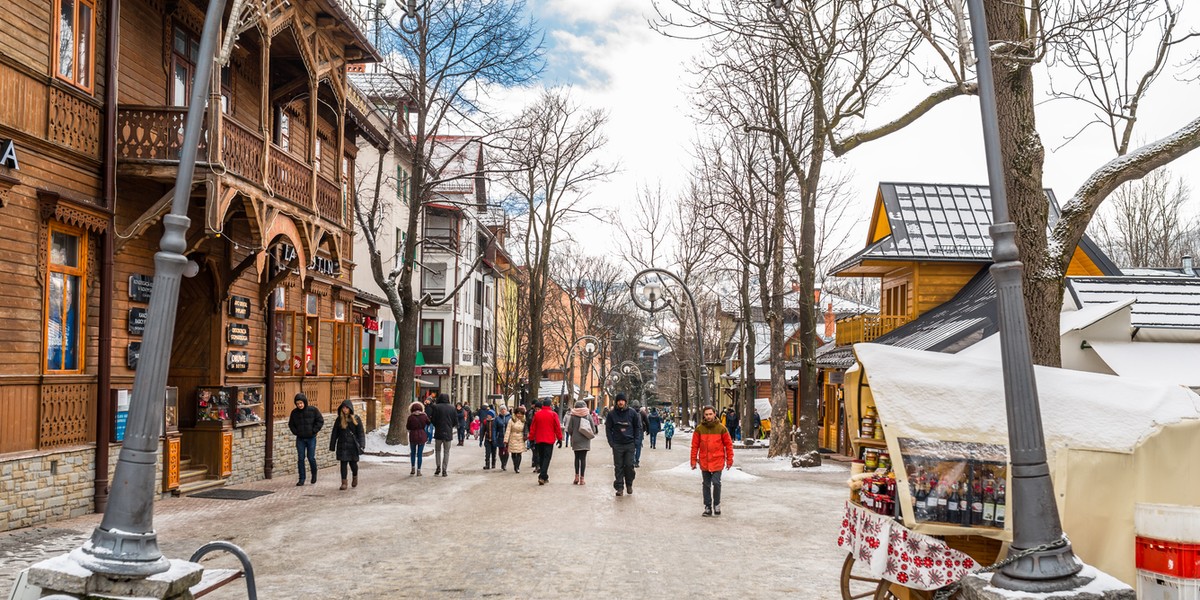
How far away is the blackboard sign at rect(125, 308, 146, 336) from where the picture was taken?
55.2 ft

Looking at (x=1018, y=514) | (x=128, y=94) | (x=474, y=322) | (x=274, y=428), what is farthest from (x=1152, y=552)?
(x=474, y=322)

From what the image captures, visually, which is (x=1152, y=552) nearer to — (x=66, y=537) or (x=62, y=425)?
(x=66, y=537)

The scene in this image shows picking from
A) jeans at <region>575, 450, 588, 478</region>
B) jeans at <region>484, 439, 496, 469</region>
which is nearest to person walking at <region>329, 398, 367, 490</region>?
jeans at <region>575, 450, 588, 478</region>

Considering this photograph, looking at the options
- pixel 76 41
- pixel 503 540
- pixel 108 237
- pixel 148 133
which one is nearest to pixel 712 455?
pixel 503 540

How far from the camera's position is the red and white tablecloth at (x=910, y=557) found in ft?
24.6

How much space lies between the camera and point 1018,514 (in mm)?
6547

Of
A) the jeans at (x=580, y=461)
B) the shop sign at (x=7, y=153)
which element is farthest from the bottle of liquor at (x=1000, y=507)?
the jeans at (x=580, y=461)

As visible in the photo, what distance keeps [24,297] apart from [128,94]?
4132mm

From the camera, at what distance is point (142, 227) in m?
16.0

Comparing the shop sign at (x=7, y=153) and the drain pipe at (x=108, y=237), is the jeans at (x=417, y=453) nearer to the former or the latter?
the drain pipe at (x=108, y=237)

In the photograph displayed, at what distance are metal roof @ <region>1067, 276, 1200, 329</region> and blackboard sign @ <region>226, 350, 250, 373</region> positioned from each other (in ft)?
51.0

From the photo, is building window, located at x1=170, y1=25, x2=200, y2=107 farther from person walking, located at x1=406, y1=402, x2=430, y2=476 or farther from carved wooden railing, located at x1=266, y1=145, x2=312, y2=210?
person walking, located at x1=406, y1=402, x2=430, y2=476

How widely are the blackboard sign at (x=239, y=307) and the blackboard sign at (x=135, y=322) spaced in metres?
3.46

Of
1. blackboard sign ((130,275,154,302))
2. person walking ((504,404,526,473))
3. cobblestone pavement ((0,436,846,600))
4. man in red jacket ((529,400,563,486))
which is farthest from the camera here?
person walking ((504,404,526,473))
